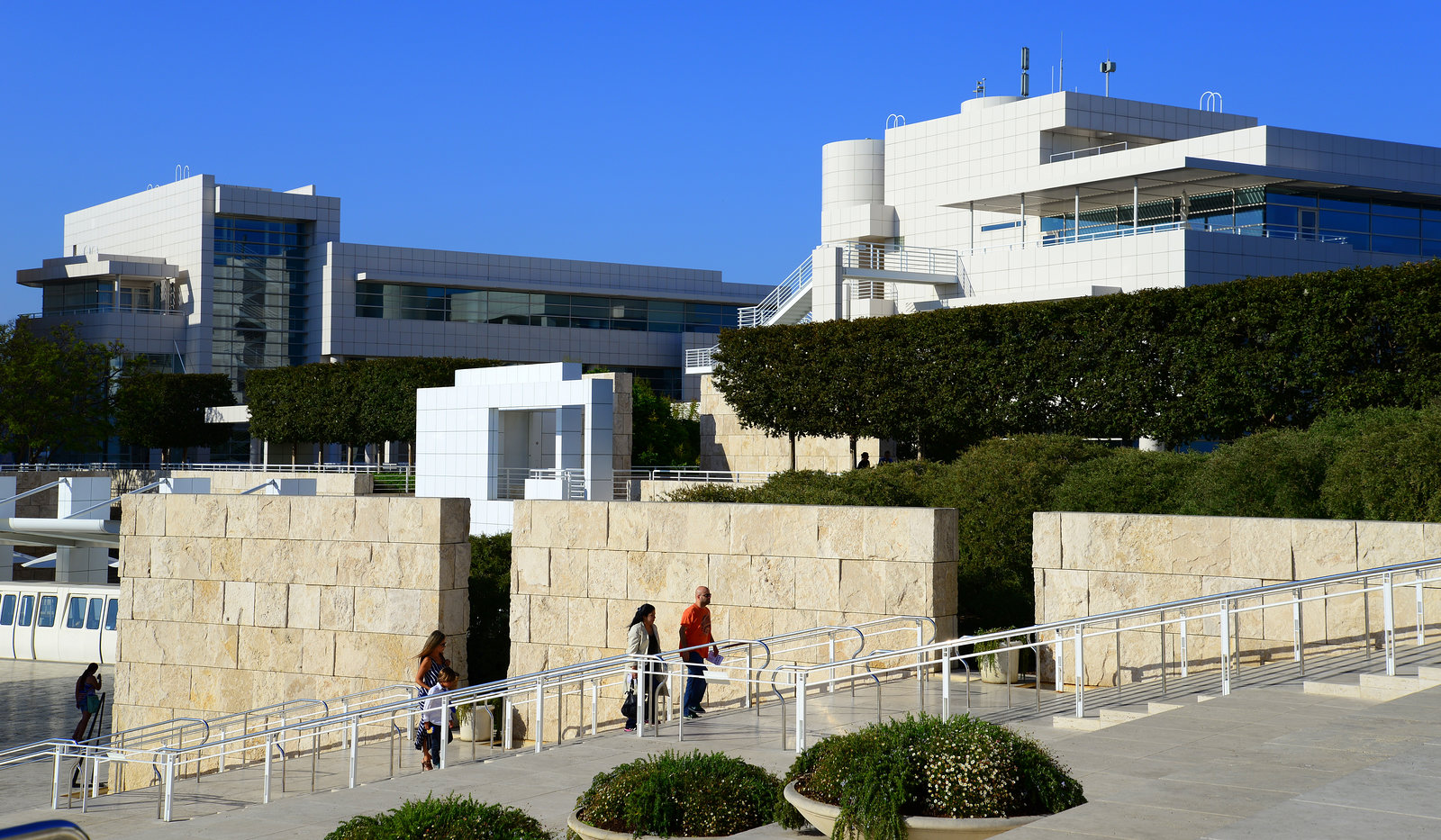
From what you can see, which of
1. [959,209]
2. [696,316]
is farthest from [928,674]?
[696,316]

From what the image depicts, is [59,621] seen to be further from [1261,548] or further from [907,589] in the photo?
[1261,548]

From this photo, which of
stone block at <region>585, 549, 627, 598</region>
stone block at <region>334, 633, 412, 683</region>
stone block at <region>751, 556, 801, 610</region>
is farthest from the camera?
stone block at <region>334, 633, 412, 683</region>

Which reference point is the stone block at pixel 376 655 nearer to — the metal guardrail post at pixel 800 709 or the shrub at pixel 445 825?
the metal guardrail post at pixel 800 709

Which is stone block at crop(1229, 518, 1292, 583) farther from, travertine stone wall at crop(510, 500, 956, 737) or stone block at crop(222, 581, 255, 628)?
stone block at crop(222, 581, 255, 628)

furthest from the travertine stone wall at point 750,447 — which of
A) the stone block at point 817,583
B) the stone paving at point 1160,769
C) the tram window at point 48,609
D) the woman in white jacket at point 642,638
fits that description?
the stone paving at point 1160,769

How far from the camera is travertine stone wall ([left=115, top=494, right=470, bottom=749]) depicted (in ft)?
68.1

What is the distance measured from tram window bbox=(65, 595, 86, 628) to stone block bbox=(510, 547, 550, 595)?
19902 mm

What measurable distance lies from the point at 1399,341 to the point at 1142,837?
77.3 ft

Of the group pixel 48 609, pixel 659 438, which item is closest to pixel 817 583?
pixel 48 609

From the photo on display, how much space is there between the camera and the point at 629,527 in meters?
19.3

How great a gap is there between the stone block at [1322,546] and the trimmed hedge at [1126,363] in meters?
13.6

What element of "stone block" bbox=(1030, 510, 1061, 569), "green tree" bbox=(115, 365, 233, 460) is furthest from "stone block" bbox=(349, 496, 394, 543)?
"green tree" bbox=(115, 365, 233, 460)

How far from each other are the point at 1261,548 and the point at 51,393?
62631mm

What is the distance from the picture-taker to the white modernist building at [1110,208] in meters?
39.7
